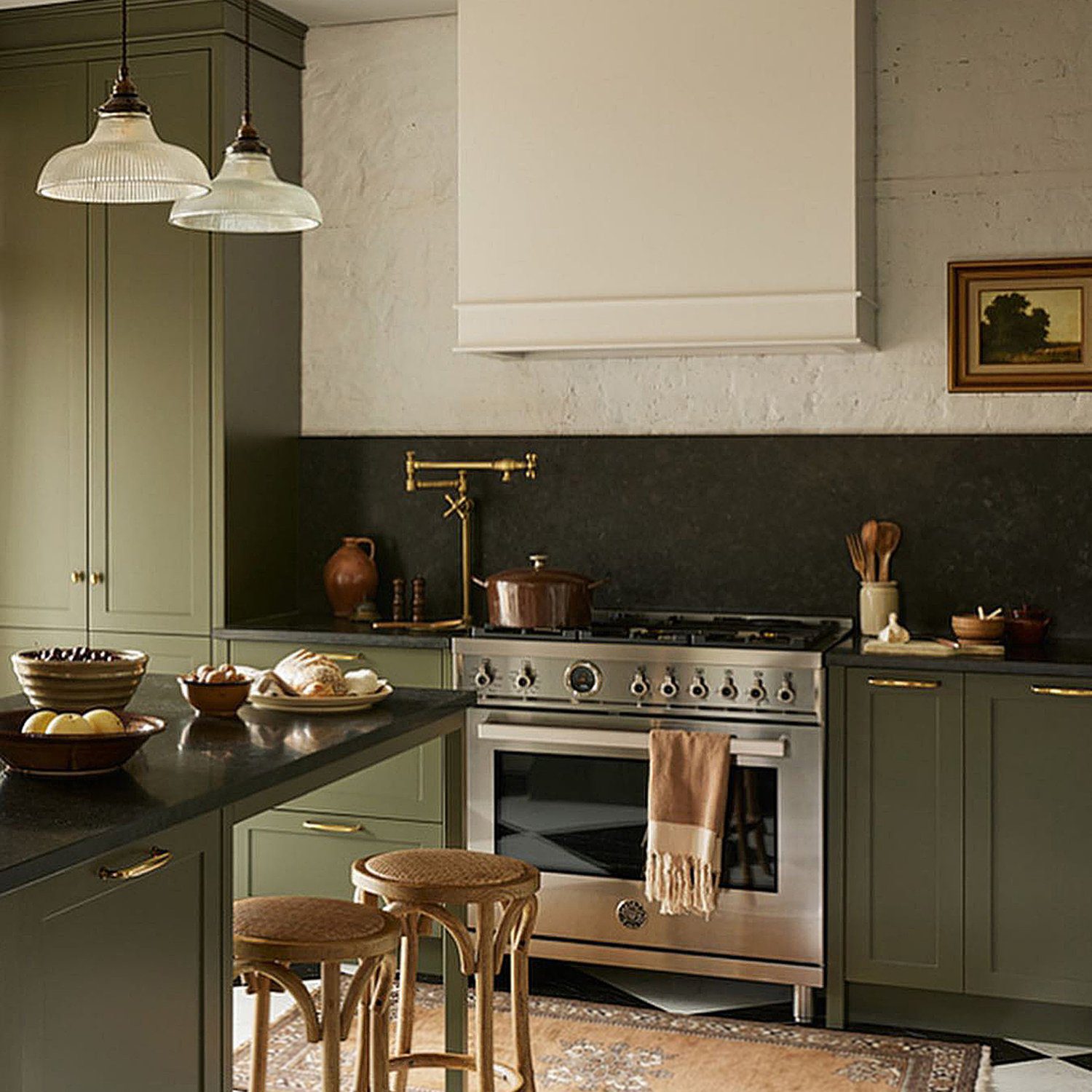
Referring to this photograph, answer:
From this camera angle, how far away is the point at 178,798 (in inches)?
94.5

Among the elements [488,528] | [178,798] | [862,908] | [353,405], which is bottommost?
[862,908]

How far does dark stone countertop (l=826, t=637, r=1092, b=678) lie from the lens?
3949 mm

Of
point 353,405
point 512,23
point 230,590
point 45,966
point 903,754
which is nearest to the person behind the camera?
point 45,966

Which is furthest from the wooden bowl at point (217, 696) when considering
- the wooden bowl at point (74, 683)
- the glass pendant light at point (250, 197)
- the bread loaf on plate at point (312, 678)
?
the glass pendant light at point (250, 197)

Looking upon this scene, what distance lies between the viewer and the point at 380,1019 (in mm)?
2967

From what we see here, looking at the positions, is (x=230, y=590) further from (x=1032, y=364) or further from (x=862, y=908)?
(x=1032, y=364)

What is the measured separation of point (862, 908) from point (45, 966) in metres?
2.55

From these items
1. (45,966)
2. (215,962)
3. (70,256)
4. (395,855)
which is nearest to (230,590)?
(70,256)

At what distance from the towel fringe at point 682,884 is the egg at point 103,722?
1.95 meters

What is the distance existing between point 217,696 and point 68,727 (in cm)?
55

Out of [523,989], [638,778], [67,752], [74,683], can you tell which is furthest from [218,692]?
[638,778]

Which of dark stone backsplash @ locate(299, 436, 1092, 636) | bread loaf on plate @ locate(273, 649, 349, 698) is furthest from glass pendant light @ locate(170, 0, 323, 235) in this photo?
dark stone backsplash @ locate(299, 436, 1092, 636)

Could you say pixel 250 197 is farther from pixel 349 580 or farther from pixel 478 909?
pixel 349 580

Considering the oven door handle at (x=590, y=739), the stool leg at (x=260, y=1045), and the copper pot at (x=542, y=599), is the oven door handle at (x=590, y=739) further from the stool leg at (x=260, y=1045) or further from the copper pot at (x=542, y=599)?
the stool leg at (x=260, y=1045)
